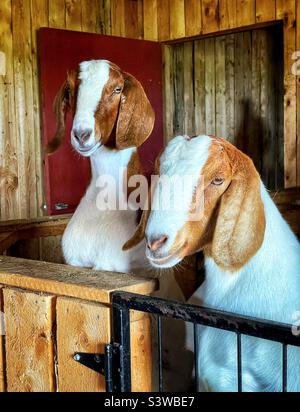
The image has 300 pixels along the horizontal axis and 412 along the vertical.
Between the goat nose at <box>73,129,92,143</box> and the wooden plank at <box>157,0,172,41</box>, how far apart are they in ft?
10.3

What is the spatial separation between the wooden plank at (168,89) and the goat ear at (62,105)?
10.2ft

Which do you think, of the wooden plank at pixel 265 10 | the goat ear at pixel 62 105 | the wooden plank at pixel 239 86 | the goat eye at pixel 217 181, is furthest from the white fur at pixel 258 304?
the wooden plank at pixel 239 86

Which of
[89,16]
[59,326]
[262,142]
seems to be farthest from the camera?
[262,142]

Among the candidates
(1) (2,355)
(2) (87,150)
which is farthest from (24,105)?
(1) (2,355)

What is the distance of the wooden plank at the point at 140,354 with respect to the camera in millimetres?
1146

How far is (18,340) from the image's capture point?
1312 mm

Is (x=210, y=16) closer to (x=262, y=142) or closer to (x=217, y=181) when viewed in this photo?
(x=262, y=142)

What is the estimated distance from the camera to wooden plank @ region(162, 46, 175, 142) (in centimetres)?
481

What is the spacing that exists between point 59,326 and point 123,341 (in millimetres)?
168

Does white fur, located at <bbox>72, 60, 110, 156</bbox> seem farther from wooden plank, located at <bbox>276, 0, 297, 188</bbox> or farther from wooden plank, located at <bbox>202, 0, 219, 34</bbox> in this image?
wooden plank, located at <bbox>202, 0, 219, 34</bbox>

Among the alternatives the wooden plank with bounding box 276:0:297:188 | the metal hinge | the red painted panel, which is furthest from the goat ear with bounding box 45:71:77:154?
the wooden plank with bounding box 276:0:297:188

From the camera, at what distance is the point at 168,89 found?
489cm

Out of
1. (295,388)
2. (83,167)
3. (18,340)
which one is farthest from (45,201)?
(295,388)

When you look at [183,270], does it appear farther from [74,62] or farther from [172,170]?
[74,62]
